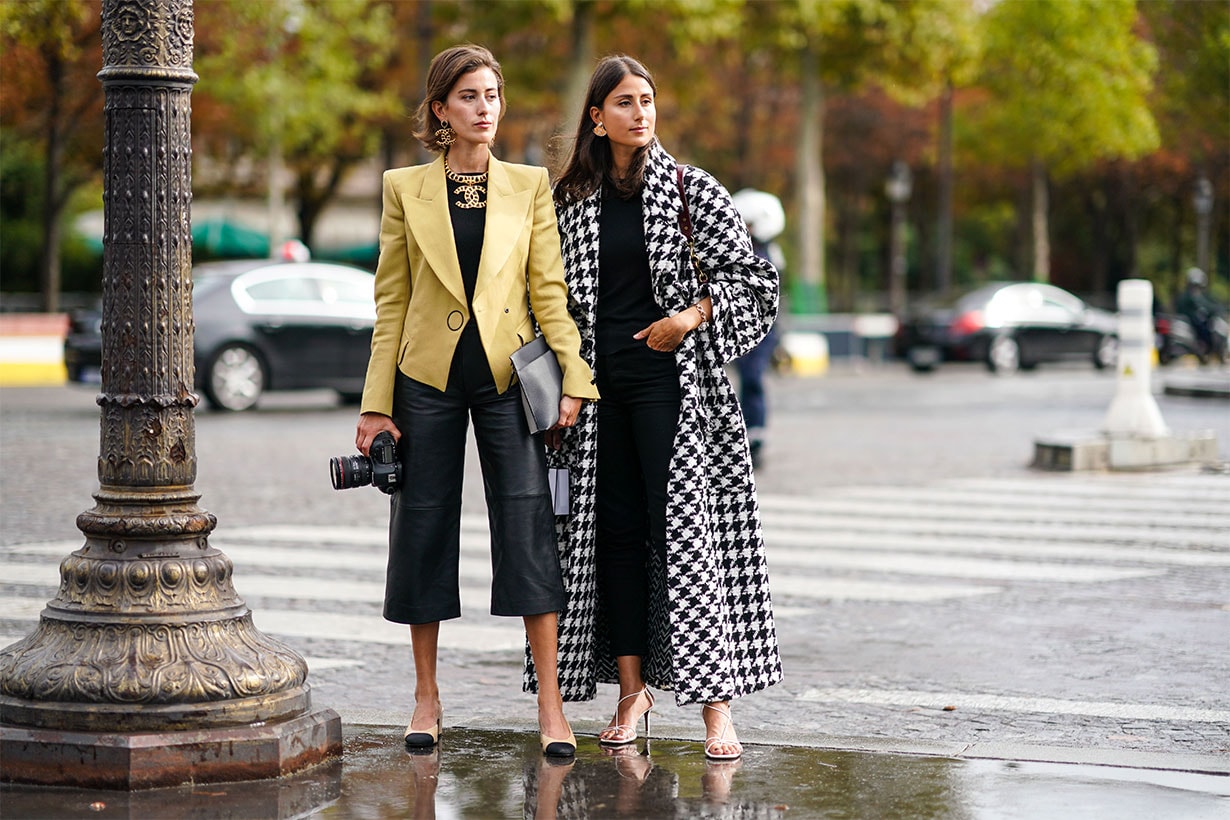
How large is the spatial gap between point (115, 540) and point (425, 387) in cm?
89

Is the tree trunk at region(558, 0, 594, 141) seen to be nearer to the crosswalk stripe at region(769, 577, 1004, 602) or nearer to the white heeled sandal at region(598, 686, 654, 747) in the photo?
the crosswalk stripe at region(769, 577, 1004, 602)

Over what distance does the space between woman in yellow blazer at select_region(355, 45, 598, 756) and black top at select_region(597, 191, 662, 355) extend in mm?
149

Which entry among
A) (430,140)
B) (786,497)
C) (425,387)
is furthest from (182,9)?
(786,497)

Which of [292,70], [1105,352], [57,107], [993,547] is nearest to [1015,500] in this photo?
[993,547]

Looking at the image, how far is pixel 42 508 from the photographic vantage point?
10.7 meters

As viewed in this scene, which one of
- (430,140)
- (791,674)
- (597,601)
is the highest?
(430,140)

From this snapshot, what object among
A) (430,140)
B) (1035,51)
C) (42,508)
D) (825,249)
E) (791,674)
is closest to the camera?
(430,140)

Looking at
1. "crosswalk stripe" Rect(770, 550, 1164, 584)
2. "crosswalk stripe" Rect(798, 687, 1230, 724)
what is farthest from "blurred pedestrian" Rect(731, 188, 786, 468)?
"crosswalk stripe" Rect(798, 687, 1230, 724)

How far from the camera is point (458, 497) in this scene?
4875 mm

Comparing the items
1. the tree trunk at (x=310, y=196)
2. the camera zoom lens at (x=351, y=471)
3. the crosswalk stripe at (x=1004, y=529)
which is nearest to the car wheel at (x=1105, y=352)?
the tree trunk at (x=310, y=196)

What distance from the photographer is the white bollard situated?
519 inches

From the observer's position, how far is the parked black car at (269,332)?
18.5m

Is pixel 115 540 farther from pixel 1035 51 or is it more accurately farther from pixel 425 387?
pixel 1035 51

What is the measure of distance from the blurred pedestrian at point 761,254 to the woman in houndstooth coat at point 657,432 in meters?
5.66
